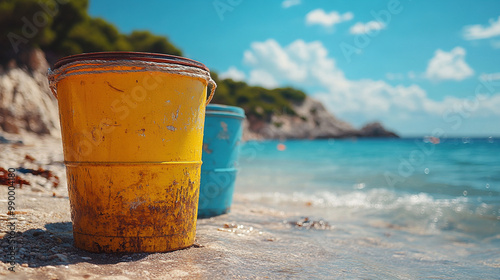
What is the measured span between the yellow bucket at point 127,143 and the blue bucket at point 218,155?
4.58ft

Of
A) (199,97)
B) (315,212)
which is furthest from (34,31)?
(199,97)

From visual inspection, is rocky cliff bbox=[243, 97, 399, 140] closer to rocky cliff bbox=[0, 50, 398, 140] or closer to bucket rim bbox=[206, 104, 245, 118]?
rocky cliff bbox=[0, 50, 398, 140]

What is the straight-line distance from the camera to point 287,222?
4.27 metres

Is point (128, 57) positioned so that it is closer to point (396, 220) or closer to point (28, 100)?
point (396, 220)

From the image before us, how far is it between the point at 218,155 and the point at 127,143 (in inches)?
68.2

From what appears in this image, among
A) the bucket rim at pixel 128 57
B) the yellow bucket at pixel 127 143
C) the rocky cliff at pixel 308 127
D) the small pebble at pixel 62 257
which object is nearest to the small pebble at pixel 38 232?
the yellow bucket at pixel 127 143

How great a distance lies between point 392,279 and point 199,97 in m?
1.74

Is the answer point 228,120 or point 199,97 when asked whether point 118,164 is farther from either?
point 228,120

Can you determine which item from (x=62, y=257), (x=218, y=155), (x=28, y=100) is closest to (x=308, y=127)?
(x=28, y=100)

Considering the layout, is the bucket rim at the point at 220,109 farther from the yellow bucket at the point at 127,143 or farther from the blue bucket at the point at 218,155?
the yellow bucket at the point at 127,143

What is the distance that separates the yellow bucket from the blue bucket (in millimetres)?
1395

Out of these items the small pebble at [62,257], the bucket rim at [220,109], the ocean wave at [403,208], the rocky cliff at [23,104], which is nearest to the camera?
the small pebble at [62,257]

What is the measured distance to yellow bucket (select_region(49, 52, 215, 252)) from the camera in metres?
2.20

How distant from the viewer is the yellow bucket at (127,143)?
2.20 m
